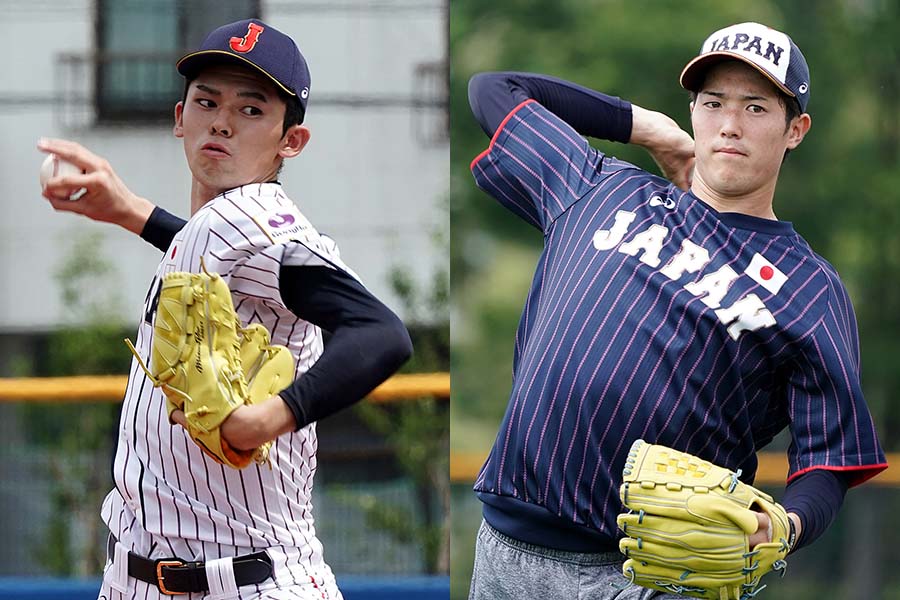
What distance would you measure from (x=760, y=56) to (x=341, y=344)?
2.73 feet

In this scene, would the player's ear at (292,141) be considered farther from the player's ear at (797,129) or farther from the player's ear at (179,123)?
the player's ear at (797,129)

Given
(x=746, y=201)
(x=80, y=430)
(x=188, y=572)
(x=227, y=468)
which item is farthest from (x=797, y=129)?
(x=80, y=430)

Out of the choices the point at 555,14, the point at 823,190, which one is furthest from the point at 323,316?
the point at 555,14

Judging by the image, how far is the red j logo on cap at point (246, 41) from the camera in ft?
6.48

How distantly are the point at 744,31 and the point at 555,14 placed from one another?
24.2 feet

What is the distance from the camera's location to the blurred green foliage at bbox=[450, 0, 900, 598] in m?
8.23

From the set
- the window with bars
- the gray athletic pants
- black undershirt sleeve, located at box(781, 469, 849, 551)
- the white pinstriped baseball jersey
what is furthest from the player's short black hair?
the window with bars

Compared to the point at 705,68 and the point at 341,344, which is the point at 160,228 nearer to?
the point at 341,344

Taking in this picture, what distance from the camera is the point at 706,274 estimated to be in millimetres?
1956

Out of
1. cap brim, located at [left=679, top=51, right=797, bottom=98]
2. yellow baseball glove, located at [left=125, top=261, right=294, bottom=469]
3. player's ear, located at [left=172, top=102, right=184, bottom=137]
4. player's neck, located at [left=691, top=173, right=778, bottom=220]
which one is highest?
cap brim, located at [left=679, top=51, right=797, bottom=98]

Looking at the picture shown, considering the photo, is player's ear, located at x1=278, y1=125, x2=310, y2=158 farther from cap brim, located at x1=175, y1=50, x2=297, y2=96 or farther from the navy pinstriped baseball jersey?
the navy pinstriped baseball jersey

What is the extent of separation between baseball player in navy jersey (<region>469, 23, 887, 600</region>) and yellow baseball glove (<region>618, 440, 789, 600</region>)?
0.10m

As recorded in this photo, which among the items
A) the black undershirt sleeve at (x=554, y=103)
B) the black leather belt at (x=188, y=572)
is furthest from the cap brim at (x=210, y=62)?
the black leather belt at (x=188, y=572)

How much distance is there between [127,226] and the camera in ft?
7.77
